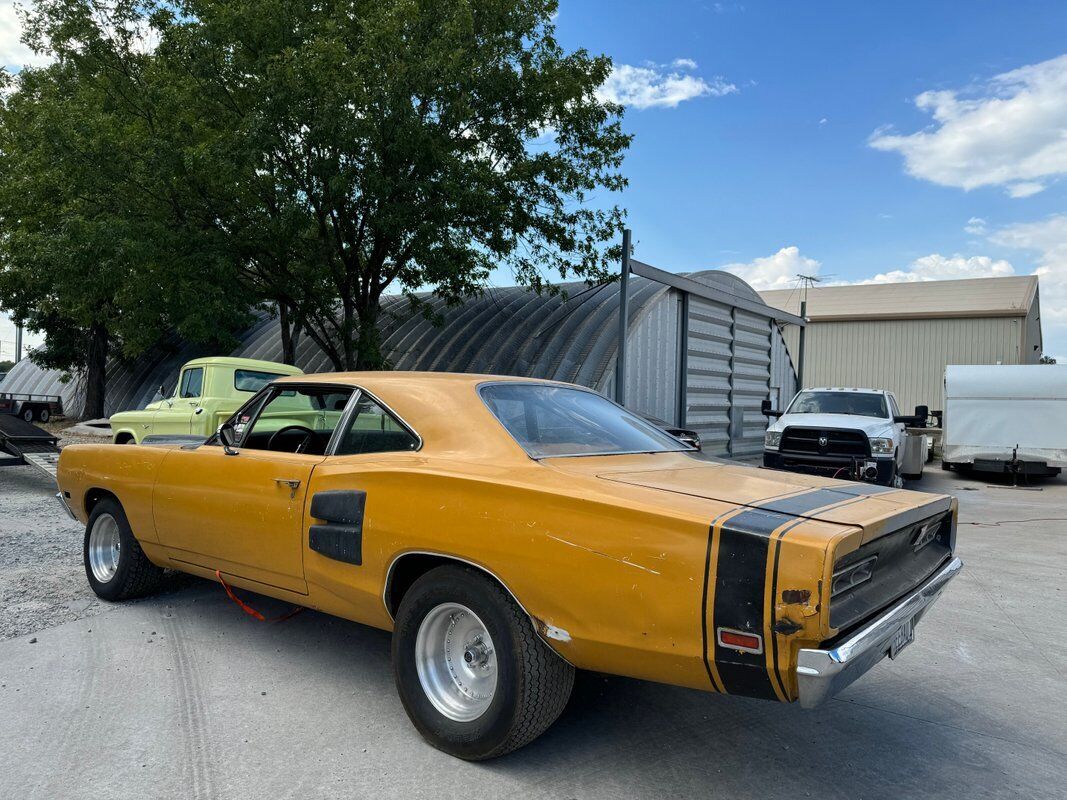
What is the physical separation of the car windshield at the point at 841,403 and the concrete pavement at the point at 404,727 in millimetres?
7958

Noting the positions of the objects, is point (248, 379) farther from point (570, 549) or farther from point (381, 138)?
point (570, 549)

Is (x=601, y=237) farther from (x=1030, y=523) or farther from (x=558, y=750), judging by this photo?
(x=558, y=750)

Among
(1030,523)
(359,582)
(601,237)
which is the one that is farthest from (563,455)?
(601,237)

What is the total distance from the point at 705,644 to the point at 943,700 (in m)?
2.10

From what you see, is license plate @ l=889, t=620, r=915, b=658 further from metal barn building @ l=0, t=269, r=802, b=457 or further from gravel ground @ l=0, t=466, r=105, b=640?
metal barn building @ l=0, t=269, r=802, b=457

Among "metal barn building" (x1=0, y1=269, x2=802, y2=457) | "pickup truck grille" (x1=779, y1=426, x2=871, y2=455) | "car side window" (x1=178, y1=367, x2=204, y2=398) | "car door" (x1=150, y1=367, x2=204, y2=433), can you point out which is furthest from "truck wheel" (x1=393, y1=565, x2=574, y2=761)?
"metal barn building" (x1=0, y1=269, x2=802, y2=457)

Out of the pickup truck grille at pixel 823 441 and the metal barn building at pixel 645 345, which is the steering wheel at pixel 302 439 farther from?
the metal barn building at pixel 645 345

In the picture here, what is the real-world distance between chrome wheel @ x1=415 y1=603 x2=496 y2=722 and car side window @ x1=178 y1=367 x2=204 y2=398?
850 centimetres

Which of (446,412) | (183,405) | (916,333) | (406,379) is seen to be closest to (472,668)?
(446,412)

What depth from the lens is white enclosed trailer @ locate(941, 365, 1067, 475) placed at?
14250 millimetres

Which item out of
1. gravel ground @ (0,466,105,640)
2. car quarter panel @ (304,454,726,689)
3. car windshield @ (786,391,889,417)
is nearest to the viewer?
car quarter panel @ (304,454,726,689)

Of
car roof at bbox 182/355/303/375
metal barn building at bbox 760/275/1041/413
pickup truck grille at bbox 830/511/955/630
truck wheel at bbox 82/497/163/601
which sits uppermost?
metal barn building at bbox 760/275/1041/413

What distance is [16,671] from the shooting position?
→ 377 centimetres

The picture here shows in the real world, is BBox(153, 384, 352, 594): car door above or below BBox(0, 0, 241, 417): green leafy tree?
below
